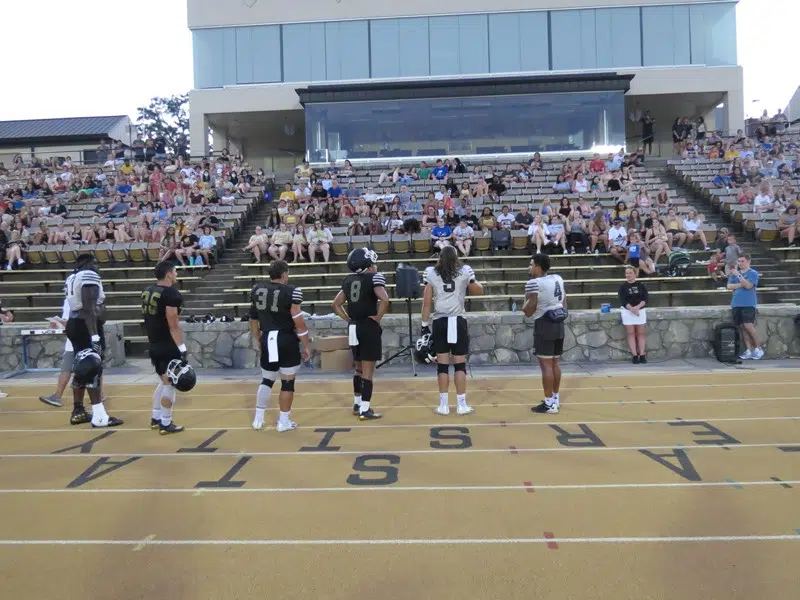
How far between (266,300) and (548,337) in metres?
3.04

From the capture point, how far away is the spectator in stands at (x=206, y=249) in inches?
676

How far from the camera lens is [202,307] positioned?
51.2ft

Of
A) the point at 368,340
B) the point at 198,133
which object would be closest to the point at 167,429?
the point at 368,340

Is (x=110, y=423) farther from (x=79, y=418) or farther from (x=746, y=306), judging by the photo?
(x=746, y=306)

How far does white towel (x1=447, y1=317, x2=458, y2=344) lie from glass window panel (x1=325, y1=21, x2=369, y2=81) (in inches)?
882

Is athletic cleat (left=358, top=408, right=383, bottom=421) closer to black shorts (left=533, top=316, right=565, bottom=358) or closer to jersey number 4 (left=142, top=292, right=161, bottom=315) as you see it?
black shorts (left=533, top=316, right=565, bottom=358)

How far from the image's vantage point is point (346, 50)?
93.4 feet

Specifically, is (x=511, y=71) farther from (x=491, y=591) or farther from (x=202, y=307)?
(x=491, y=591)

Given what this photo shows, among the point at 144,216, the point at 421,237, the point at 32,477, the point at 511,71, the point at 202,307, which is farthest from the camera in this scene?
the point at 511,71

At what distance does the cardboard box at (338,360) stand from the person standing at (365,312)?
3.65 m

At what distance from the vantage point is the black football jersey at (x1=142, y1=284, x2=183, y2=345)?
716 cm

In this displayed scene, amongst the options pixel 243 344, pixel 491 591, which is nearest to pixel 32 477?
pixel 491 591

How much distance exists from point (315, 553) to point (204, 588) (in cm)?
70

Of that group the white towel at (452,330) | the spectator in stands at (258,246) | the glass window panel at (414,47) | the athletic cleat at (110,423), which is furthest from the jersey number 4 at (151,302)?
the glass window panel at (414,47)
